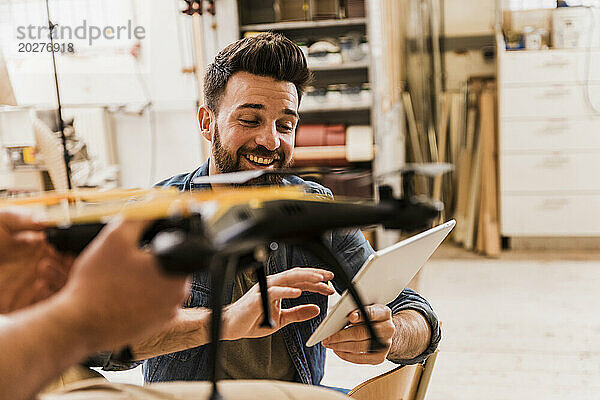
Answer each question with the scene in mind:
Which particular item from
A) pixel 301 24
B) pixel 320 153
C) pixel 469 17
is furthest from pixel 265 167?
pixel 469 17

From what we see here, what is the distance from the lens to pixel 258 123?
1.46m

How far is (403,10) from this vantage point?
17.6ft

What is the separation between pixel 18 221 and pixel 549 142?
13.4 feet

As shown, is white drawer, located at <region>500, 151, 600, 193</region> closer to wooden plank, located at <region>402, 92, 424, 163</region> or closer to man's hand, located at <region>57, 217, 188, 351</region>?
wooden plank, located at <region>402, 92, 424, 163</region>

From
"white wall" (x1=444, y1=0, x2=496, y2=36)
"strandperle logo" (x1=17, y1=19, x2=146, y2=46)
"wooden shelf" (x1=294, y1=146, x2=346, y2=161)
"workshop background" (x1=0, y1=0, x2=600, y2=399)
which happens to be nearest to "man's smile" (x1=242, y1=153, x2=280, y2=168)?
"strandperle logo" (x1=17, y1=19, x2=146, y2=46)

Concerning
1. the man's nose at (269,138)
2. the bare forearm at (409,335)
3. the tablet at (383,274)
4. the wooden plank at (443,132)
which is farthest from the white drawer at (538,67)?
the tablet at (383,274)

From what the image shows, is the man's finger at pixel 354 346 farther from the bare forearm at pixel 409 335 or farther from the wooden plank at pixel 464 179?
the wooden plank at pixel 464 179

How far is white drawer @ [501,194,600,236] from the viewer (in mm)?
4207

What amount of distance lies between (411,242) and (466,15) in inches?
178

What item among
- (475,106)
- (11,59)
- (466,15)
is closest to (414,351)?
(11,59)

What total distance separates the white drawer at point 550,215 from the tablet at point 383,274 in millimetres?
3429

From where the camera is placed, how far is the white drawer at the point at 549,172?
4168mm

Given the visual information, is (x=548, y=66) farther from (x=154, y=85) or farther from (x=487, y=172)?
(x=154, y=85)

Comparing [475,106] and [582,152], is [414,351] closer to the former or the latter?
[582,152]
